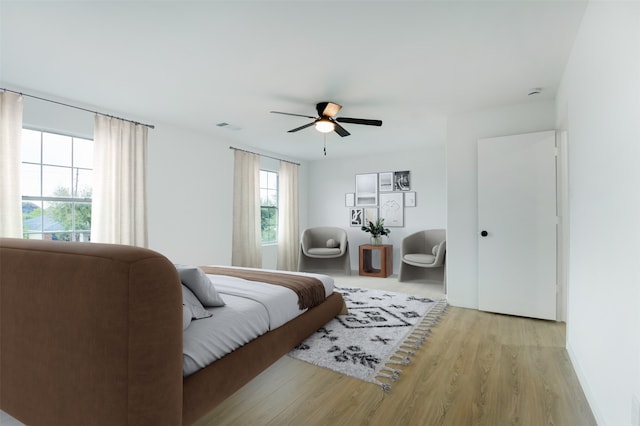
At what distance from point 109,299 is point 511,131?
396 cm

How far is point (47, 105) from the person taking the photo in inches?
127

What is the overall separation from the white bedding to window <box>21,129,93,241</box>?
6.49 ft

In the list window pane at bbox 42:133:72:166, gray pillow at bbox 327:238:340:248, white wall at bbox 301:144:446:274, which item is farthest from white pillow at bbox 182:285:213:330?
white wall at bbox 301:144:446:274

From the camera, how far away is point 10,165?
9.37ft

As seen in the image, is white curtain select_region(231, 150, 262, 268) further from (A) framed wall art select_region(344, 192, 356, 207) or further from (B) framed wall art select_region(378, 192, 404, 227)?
(B) framed wall art select_region(378, 192, 404, 227)

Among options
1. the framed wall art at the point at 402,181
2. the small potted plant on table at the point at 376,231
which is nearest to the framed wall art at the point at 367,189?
the framed wall art at the point at 402,181

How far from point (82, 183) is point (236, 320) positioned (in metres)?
2.91

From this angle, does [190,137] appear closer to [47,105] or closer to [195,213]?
[195,213]

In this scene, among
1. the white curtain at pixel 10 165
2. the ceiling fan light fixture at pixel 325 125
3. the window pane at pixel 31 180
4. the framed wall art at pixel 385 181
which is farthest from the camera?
the framed wall art at pixel 385 181

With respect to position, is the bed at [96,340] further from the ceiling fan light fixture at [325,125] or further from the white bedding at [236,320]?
the ceiling fan light fixture at [325,125]

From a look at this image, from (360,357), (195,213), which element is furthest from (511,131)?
(195,213)

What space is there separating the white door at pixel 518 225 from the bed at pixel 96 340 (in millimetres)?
3132

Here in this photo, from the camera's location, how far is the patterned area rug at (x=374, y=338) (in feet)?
7.47

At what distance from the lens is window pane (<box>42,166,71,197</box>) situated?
3301 mm
